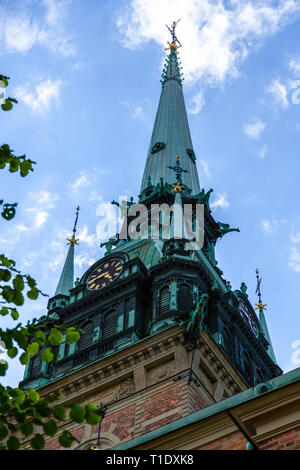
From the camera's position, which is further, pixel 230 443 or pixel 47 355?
pixel 230 443

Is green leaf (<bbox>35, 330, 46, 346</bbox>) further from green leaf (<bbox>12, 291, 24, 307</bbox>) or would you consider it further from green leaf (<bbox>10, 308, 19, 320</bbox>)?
green leaf (<bbox>12, 291, 24, 307</bbox>)

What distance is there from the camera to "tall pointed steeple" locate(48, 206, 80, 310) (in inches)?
2127

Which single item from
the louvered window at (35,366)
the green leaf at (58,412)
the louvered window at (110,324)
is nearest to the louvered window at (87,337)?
the louvered window at (110,324)

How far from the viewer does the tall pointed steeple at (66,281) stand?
5403cm

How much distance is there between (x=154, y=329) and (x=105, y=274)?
26.9 feet

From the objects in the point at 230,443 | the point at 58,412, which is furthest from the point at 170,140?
the point at 58,412

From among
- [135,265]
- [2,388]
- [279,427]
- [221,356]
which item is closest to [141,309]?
[135,265]

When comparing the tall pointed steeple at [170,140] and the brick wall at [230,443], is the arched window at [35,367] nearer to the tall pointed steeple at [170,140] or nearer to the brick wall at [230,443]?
the tall pointed steeple at [170,140]

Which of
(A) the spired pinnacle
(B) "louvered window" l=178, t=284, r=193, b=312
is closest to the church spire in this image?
(B) "louvered window" l=178, t=284, r=193, b=312

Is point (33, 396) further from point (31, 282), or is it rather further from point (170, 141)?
point (170, 141)

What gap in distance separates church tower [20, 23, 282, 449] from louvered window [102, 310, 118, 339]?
83 millimetres

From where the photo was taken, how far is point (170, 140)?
72188mm
